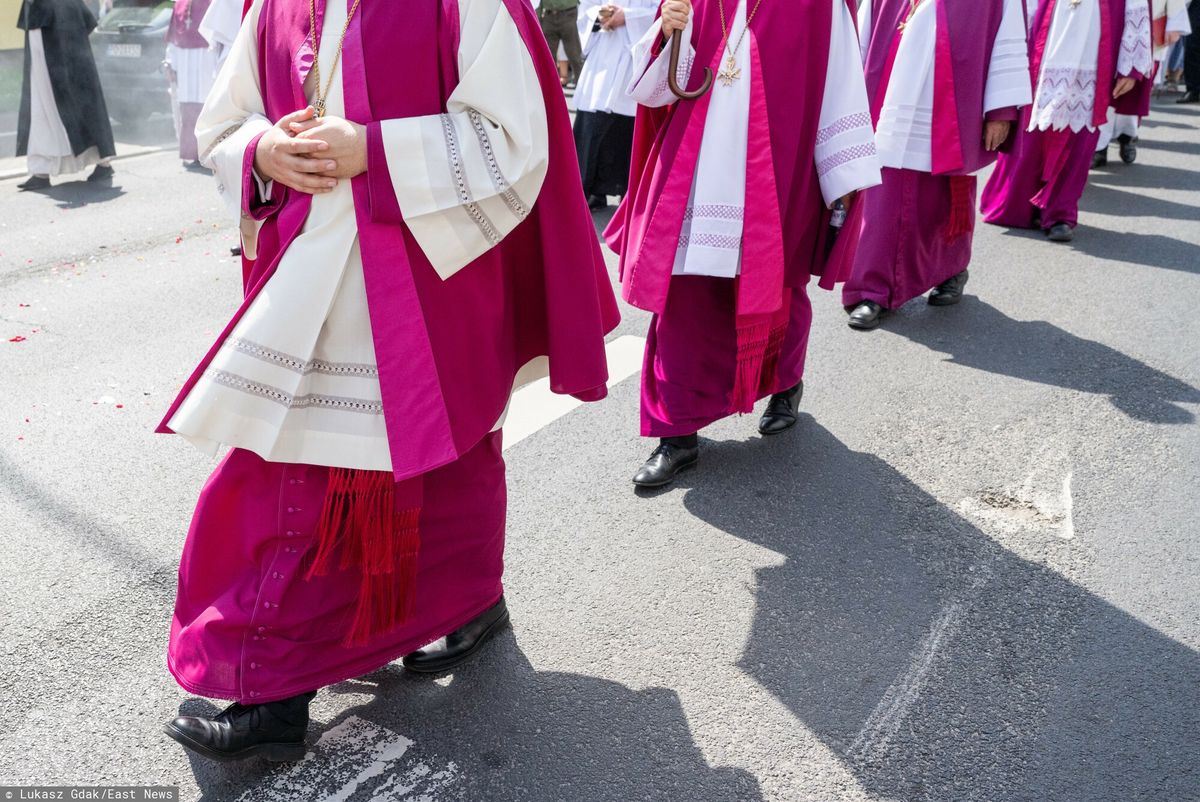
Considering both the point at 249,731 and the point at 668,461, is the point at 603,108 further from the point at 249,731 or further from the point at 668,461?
the point at 249,731

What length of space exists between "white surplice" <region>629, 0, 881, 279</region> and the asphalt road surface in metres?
0.82

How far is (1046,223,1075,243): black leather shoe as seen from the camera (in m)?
6.92

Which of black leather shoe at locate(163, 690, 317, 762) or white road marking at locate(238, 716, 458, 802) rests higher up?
black leather shoe at locate(163, 690, 317, 762)

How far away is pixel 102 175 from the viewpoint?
27.9ft

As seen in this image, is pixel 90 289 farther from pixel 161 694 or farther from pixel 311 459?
pixel 311 459

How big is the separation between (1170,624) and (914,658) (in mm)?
763

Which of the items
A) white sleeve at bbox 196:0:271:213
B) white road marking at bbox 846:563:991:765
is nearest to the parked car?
white sleeve at bbox 196:0:271:213

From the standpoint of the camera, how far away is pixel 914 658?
2760mm

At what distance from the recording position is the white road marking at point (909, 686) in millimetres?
2457

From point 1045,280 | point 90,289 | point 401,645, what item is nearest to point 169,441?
point 401,645

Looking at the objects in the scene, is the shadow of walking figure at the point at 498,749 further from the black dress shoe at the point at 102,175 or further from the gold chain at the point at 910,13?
the black dress shoe at the point at 102,175

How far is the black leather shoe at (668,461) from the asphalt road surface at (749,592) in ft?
0.23

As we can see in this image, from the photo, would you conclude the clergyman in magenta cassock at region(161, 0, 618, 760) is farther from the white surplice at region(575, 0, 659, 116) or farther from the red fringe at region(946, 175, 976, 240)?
the white surplice at region(575, 0, 659, 116)

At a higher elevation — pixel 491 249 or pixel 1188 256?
pixel 491 249
